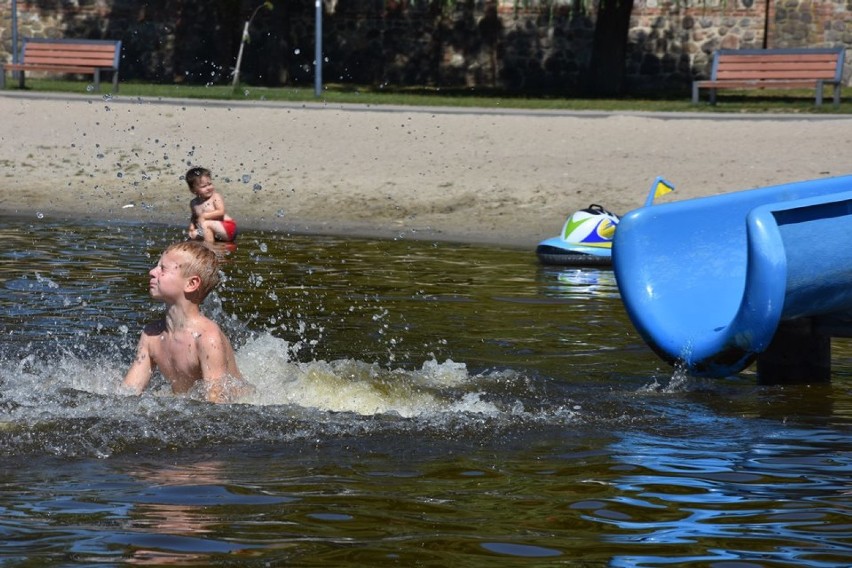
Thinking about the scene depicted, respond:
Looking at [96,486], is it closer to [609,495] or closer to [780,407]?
[609,495]

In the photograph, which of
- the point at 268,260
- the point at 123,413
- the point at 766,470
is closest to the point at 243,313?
the point at 268,260


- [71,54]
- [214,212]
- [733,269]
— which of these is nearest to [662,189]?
[733,269]

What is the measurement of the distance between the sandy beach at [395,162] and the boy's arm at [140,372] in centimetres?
825

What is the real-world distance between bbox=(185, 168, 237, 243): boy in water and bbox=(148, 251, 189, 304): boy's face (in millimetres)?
7283

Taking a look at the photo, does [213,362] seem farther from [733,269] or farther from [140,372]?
[733,269]

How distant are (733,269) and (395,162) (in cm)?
938

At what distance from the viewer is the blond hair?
7336 millimetres

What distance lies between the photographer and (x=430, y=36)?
31266 mm

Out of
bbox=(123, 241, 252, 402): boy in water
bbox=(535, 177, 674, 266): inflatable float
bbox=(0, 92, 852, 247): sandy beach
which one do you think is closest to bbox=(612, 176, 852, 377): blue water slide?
bbox=(123, 241, 252, 402): boy in water

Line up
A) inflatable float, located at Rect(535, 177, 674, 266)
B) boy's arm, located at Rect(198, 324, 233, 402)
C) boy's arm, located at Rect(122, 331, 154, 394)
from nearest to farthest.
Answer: boy's arm, located at Rect(198, 324, 233, 402) < boy's arm, located at Rect(122, 331, 154, 394) < inflatable float, located at Rect(535, 177, 674, 266)

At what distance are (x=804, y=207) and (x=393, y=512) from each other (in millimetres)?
3265

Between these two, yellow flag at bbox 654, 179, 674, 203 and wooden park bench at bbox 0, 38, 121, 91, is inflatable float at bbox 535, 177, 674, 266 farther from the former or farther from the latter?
wooden park bench at bbox 0, 38, 121, 91

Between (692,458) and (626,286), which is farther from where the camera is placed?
(626,286)

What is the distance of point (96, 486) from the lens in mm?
6098
